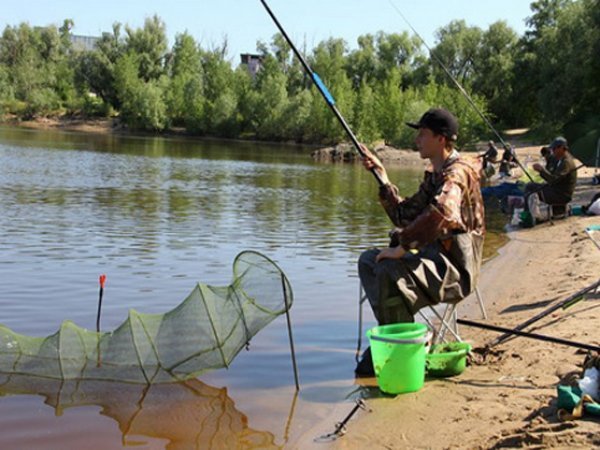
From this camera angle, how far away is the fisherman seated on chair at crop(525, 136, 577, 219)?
14070mm

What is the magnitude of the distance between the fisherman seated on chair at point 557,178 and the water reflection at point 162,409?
31.5ft

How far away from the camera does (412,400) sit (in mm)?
5613

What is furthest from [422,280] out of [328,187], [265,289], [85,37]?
[85,37]

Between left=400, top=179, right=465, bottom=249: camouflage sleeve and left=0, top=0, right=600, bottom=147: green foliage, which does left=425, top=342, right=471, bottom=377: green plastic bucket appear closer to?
left=400, top=179, right=465, bottom=249: camouflage sleeve

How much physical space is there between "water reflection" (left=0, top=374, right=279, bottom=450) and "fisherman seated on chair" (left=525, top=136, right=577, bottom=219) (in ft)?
31.5

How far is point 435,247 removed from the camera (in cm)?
591

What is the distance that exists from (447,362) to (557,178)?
920cm

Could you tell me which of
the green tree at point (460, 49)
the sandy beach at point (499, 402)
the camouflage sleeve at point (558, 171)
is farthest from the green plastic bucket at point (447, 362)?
the green tree at point (460, 49)

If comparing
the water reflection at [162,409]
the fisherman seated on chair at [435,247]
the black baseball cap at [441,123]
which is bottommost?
the water reflection at [162,409]

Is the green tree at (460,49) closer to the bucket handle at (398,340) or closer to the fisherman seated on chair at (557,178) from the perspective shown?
the fisherman seated on chair at (557,178)

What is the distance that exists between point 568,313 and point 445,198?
257 cm

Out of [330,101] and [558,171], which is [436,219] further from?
[558,171]

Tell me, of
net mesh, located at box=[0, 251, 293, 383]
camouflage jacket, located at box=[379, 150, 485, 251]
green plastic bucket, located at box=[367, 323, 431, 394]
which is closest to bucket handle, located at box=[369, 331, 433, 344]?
green plastic bucket, located at box=[367, 323, 431, 394]

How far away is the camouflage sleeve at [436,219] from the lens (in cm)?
556
